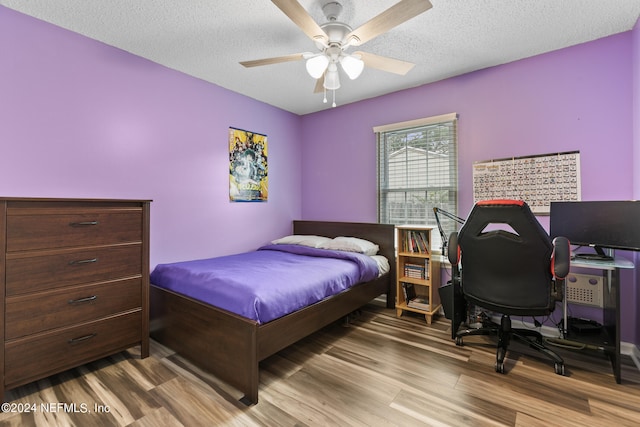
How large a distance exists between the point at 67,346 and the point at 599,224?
12.3 ft

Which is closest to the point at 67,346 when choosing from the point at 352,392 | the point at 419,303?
the point at 352,392

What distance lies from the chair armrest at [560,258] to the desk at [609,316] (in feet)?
0.99

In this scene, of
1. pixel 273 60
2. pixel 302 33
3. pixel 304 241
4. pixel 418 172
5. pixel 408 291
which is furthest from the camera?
pixel 304 241

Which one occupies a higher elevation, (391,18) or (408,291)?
(391,18)

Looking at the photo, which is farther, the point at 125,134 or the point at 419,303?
the point at 419,303

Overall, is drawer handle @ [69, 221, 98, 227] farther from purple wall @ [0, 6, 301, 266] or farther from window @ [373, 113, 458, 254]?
window @ [373, 113, 458, 254]

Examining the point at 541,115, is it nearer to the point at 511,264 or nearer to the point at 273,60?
the point at 511,264

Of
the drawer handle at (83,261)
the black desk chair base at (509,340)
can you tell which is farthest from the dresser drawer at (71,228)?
the black desk chair base at (509,340)

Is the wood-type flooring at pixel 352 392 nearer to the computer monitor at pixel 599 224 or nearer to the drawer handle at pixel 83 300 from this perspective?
the drawer handle at pixel 83 300

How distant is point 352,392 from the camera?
Result: 5.87 feet

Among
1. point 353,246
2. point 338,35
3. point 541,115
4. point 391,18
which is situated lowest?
point 353,246

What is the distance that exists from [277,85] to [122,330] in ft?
8.87

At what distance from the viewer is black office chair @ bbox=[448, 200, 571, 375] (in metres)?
1.84

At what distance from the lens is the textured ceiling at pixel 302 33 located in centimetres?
195
